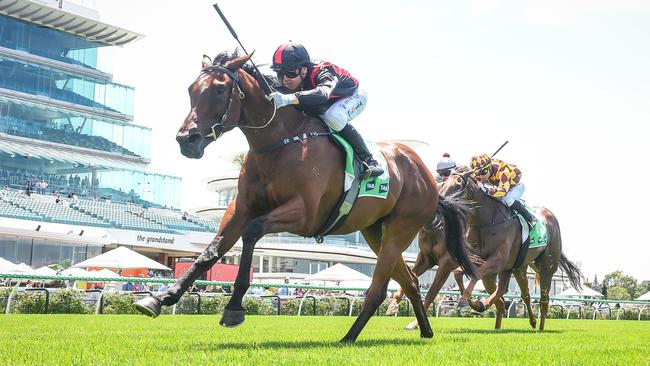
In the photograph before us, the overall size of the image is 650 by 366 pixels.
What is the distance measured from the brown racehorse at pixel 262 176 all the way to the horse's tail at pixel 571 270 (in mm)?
8798

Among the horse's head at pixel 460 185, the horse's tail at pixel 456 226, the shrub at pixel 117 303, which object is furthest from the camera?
the shrub at pixel 117 303

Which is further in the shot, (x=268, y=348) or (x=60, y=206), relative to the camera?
(x=60, y=206)

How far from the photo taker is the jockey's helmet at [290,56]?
673cm

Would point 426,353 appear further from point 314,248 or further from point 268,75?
point 314,248

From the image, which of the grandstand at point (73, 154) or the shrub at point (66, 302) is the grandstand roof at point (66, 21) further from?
the shrub at point (66, 302)

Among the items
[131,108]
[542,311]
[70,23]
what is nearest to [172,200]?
[131,108]

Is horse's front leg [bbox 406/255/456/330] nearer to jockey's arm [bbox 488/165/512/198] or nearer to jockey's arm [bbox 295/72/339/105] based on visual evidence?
jockey's arm [bbox 488/165/512/198]

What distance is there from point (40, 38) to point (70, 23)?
115 inches

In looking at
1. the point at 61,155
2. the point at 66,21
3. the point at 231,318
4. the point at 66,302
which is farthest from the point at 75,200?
the point at 231,318

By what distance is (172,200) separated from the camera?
6419cm

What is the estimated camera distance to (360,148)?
6.90m

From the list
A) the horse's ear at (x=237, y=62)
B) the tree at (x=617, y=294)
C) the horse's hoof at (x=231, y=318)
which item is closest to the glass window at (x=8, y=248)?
the horse's ear at (x=237, y=62)

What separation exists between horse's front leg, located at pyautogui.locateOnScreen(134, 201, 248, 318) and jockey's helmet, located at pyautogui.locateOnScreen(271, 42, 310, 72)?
1.35 meters

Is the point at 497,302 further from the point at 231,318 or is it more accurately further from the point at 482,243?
the point at 231,318
